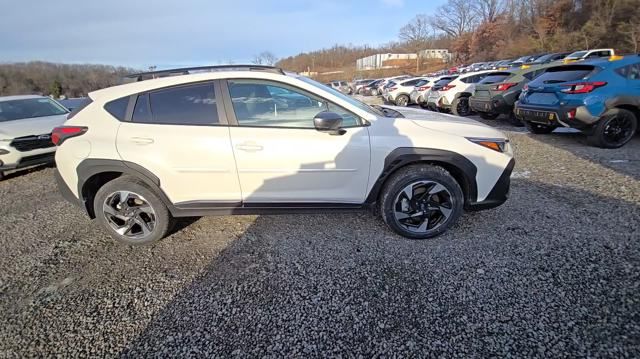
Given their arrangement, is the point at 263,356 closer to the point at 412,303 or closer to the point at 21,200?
the point at 412,303

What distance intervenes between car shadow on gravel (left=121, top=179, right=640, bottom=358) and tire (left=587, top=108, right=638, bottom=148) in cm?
268

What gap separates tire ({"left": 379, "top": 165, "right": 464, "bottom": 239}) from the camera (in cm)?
271

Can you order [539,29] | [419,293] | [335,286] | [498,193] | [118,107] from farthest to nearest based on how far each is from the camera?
[539,29] < [498,193] < [118,107] < [335,286] < [419,293]

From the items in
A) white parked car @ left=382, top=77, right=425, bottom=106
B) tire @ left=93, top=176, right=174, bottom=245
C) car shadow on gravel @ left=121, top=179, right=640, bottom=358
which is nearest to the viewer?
car shadow on gravel @ left=121, top=179, right=640, bottom=358

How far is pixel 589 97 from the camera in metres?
4.82

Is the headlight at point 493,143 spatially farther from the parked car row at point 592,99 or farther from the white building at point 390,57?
the white building at point 390,57

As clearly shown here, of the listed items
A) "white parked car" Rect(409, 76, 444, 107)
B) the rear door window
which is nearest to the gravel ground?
the rear door window

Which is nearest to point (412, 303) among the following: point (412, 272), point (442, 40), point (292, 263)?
point (412, 272)

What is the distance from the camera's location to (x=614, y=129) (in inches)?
203

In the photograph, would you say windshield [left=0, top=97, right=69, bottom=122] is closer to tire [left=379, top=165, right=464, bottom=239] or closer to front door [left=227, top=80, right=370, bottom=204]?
front door [left=227, top=80, right=370, bottom=204]

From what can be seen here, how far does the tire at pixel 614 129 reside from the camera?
16.4 feet

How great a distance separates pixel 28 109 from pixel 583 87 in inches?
406

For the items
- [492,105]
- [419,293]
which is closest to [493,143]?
[419,293]

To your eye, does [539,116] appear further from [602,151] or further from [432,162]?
[432,162]
